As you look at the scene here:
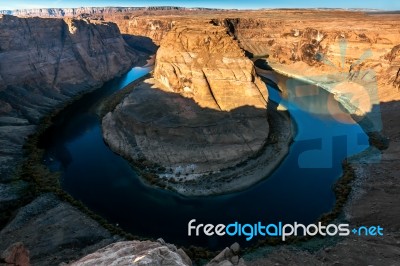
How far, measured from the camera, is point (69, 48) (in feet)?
306

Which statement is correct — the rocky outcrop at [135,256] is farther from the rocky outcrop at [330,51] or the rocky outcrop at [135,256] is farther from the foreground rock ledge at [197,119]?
the rocky outcrop at [330,51]

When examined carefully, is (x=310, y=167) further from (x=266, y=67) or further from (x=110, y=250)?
(x=266, y=67)

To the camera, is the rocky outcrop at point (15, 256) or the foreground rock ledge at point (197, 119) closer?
the rocky outcrop at point (15, 256)

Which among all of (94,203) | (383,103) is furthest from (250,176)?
(383,103)

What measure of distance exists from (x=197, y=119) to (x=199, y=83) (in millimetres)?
6735

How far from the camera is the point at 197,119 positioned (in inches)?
2036

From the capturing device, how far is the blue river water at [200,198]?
37.2 metres

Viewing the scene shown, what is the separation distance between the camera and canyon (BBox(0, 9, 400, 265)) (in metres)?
32.0

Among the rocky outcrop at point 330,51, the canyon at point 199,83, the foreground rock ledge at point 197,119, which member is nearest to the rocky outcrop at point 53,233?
the canyon at point 199,83

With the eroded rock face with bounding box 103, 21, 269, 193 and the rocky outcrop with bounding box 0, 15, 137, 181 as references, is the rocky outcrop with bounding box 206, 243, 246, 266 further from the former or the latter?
the rocky outcrop with bounding box 0, 15, 137, 181

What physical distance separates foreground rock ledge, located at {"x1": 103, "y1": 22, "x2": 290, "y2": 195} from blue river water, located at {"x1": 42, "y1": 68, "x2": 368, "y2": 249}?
208 centimetres

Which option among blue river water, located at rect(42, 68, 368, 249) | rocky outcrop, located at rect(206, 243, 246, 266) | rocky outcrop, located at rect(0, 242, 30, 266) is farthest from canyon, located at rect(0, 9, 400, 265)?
rocky outcrop, located at rect(0, 242, 30, 266)

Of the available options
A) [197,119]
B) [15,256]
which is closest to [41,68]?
[197,119]

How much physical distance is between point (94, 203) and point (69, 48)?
65964 millimetres
